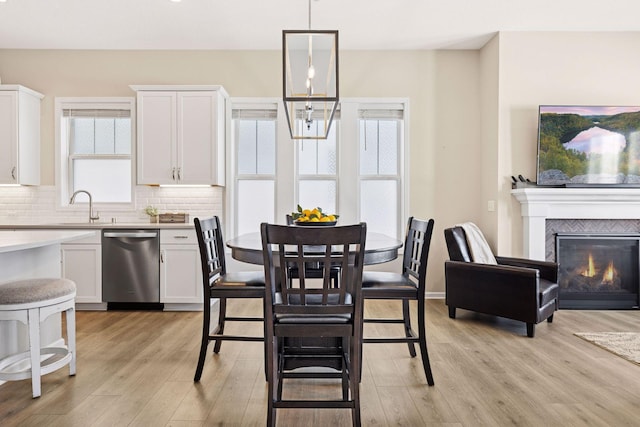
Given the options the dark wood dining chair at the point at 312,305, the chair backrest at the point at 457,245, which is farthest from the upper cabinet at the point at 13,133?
the chair backrest at the point at 457,245

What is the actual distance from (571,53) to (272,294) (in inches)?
172

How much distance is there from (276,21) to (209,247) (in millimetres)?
2599

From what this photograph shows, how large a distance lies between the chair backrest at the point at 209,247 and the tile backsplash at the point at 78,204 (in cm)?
196

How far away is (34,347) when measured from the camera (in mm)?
2330

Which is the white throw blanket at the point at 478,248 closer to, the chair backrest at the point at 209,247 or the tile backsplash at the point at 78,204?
the chair backrest at the point at 209,247

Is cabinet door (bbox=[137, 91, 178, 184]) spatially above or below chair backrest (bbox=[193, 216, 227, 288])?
above

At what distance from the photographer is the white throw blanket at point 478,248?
4.08m

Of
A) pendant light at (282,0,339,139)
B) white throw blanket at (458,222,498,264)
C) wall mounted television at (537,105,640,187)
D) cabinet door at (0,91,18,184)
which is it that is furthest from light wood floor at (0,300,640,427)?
cabinet door at (0,91,18,184)

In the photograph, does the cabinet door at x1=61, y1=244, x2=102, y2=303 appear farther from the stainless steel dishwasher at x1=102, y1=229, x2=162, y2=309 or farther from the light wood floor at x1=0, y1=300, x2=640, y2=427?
the light wood floor at x1=0, y1=300, x2=640, y2=427

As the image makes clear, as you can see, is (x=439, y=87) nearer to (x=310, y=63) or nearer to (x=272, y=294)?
(x=310, y=63)

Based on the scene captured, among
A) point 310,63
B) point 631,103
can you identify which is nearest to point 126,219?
point 310,63

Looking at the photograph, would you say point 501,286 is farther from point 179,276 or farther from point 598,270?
point 179,276

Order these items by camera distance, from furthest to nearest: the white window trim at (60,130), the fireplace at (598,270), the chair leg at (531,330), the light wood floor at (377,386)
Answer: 1. the white window trim at (60,130)
2. the fireplace at (598,270)
3. the chair leg at (531,330)
4. the light wood floor at (377,386)

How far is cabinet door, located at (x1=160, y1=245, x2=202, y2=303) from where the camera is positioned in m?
4.32
